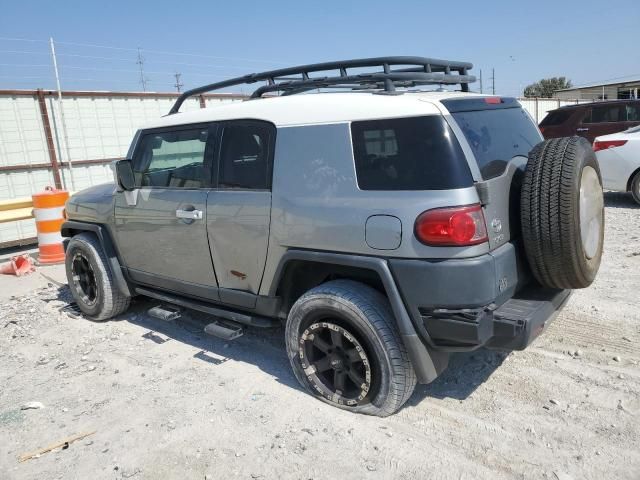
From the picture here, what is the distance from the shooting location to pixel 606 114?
11953 mm

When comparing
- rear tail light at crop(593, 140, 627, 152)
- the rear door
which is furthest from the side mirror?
the rear door

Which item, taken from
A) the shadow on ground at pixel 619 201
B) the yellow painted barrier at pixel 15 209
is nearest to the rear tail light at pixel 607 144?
the shadow on ground at pixel 619 201

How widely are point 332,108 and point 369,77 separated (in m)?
0.38

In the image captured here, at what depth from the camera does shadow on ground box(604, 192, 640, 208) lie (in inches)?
357

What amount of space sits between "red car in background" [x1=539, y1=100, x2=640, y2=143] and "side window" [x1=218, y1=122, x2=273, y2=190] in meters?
10.5

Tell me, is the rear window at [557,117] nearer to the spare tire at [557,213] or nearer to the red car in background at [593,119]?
the red car in background at [593,119]

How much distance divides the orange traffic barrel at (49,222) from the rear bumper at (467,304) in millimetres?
6191

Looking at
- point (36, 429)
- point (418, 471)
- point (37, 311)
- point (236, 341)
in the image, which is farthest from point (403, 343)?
point (37, 311)

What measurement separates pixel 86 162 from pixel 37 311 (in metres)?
5.19

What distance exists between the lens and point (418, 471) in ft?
8.78

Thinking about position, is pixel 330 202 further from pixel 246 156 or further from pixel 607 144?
pixel 607 144

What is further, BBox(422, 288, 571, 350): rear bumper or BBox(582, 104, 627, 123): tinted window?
BBox(582, 104, 627, 123): tinted window

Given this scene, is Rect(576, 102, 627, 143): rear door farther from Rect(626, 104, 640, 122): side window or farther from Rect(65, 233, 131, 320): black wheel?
Rect(65, 233, 131, 320): black wheel

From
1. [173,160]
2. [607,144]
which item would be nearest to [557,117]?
[607,144]
